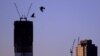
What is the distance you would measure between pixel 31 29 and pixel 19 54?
7.20 m

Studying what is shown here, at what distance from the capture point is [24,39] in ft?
296

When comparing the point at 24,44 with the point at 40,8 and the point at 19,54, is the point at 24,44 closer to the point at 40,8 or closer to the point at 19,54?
the point at 19,54

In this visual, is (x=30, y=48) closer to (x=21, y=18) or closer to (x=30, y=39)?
(x=30, y=39)

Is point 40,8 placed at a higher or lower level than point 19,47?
higher

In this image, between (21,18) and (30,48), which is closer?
(30,48)

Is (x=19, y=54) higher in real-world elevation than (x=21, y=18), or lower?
lower

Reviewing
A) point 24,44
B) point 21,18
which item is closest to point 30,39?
point 24,44

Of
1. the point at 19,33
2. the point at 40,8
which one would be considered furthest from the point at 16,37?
the point at 40,8

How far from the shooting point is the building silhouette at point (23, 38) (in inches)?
3548

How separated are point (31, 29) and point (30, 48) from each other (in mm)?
5061

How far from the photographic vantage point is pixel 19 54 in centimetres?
9081

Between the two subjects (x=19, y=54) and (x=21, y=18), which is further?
(x=21, y=18)

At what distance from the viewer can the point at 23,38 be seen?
90.9 meters

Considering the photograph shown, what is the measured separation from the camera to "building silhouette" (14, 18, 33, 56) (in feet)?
296
